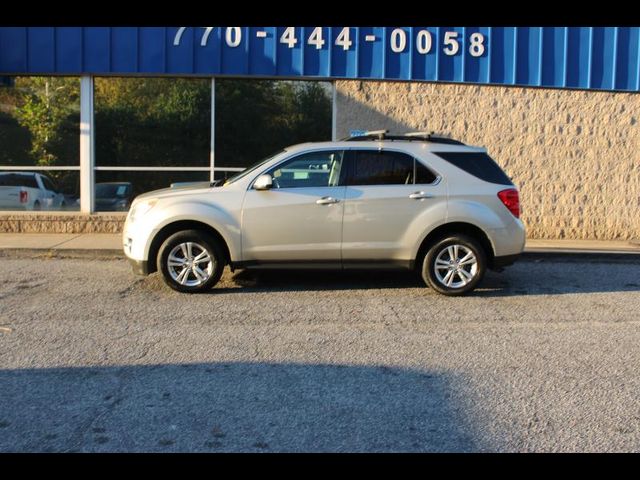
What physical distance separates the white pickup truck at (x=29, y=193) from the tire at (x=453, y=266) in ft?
25.7

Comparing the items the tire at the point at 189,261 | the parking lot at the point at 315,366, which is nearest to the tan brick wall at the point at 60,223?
the parking lot at the point at 315,366

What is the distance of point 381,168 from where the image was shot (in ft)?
26.0

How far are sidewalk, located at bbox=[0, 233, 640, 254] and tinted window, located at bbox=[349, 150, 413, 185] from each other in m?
3.83

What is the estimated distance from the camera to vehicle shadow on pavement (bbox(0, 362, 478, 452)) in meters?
3.88

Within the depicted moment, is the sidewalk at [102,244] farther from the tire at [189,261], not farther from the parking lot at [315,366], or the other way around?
the tire at [189,261]

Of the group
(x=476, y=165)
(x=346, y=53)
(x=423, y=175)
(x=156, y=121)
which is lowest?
(x=423, y=175)

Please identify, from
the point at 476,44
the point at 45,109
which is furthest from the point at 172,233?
the point at 476,44

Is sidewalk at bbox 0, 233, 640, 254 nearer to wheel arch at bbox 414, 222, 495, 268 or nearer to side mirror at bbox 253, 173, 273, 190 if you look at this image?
wheel arch at bbox 414, 222, 495, 268

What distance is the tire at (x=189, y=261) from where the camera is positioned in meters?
7.63

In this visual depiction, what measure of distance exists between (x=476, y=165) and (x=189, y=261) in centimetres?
354

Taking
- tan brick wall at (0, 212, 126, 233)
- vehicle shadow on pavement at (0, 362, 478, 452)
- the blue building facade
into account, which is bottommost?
vehicle shadow on pavement at (0, 362, 478, 452)

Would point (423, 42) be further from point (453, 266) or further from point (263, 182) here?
point (263, 182)

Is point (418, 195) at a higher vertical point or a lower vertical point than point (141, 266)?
higher

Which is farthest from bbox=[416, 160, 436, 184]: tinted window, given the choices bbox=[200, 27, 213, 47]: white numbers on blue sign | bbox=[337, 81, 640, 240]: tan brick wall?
bbox=[200, 27, 213, 47]: white numbers on blue sign
